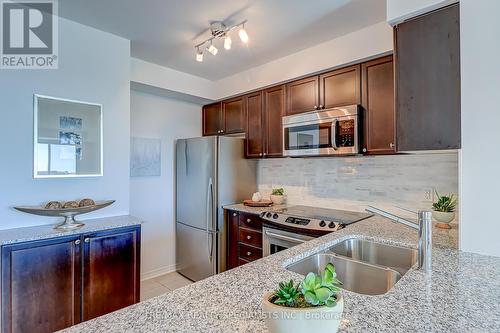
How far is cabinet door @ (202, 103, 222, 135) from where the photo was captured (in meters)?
3.78

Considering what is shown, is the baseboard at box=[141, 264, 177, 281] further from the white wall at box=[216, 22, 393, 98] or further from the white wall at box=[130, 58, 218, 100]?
the white wall at box=[216, 22, 393, 98]

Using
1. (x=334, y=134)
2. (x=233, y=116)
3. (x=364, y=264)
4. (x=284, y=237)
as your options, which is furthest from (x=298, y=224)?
(x=233, y=116)

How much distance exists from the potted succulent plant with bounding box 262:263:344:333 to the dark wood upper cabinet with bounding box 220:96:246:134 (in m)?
2.89

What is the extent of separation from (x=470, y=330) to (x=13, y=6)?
10.2ft

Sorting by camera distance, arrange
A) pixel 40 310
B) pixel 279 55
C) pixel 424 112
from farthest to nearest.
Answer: pixel 279 55 < pixel 40 310 < pixel 424 112

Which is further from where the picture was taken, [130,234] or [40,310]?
[130,234]

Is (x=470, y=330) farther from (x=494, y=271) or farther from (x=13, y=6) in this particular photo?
(x=13, y=6)

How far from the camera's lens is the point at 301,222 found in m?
2.44

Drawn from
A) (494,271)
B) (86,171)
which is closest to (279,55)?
(86,171)

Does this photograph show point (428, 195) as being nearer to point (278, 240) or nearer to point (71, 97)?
point (278, 240)

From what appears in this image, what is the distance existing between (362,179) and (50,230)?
2732 millimetres

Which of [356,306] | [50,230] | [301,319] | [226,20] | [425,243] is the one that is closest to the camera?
[301,319]

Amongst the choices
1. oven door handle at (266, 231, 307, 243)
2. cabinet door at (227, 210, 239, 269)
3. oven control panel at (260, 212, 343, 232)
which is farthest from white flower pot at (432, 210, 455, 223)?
cabinet door at (227, 210, 239, 269)

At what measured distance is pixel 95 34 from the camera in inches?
93.0
